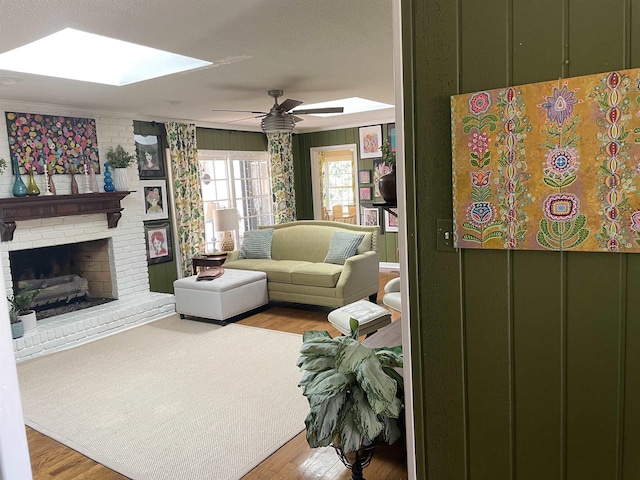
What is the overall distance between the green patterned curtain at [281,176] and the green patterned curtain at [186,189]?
1535 mm

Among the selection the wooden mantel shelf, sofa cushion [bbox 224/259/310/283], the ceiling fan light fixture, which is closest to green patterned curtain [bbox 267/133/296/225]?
sofa cushion [bbox 224/259/310/283]

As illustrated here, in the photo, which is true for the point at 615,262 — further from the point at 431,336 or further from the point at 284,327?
the point at 284,327

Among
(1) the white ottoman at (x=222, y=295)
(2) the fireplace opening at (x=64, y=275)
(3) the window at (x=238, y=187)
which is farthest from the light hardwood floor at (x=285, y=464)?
(3) the window at (x=238, y=187)

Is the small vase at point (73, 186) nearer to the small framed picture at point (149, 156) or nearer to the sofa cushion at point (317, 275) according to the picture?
the small framed picture at point (149, 156)

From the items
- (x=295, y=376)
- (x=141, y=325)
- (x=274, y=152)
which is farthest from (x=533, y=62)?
(x=274, y=152)

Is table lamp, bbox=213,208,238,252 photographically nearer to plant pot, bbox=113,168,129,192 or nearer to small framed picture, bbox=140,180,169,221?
small framed picture, bbox=140,180,169,221

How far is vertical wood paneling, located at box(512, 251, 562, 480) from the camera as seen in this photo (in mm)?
1578

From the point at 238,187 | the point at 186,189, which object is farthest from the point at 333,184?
the point at 186,189

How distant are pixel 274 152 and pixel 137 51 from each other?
3.87m

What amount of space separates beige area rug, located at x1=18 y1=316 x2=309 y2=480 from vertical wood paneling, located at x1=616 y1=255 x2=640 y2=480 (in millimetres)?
1688

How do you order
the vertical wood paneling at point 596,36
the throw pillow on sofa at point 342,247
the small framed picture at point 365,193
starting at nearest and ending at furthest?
the vertical wood paneling at point 596,36
the throw pillow on sofa at point 342,247
the small framed picture at point 365,193

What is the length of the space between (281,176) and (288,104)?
3.54m

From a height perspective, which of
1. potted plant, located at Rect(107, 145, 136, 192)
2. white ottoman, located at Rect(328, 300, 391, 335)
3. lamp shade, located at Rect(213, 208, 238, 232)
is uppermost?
potted plant, located at Rect(107, 145, 136, 192)

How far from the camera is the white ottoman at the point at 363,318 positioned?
345cm
